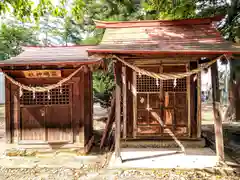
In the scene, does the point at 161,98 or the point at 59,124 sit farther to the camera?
the point at 161,98

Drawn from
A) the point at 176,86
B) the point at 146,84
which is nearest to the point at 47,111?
the point at 146,84

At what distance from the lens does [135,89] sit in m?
6.61

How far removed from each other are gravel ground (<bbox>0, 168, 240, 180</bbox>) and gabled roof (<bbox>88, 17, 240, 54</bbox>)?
271 cm

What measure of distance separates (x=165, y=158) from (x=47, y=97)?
375cm

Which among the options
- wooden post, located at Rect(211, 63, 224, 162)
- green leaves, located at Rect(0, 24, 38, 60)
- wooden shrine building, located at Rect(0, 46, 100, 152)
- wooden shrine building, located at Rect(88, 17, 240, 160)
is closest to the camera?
wooden post, located at Rect(211, 63, 224, 162)

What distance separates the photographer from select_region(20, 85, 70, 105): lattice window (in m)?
6.38

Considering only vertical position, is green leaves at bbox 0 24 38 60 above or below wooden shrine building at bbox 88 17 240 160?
Answer: above

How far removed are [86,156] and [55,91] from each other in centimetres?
209

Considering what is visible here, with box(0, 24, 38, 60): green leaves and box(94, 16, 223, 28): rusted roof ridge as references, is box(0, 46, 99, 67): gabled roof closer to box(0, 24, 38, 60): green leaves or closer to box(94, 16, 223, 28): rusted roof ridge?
box(94, 16, 223, 28): rusted roof ridge

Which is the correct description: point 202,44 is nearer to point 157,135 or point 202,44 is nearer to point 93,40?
point 157,135

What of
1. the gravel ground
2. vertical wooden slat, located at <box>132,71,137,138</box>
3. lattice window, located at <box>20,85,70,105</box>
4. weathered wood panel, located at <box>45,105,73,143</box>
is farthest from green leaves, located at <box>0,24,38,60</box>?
the gravel ground

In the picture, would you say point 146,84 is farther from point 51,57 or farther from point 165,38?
point 51,57

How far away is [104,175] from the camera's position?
473 centimetres

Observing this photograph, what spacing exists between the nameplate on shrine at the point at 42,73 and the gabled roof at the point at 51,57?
1.02 ft
